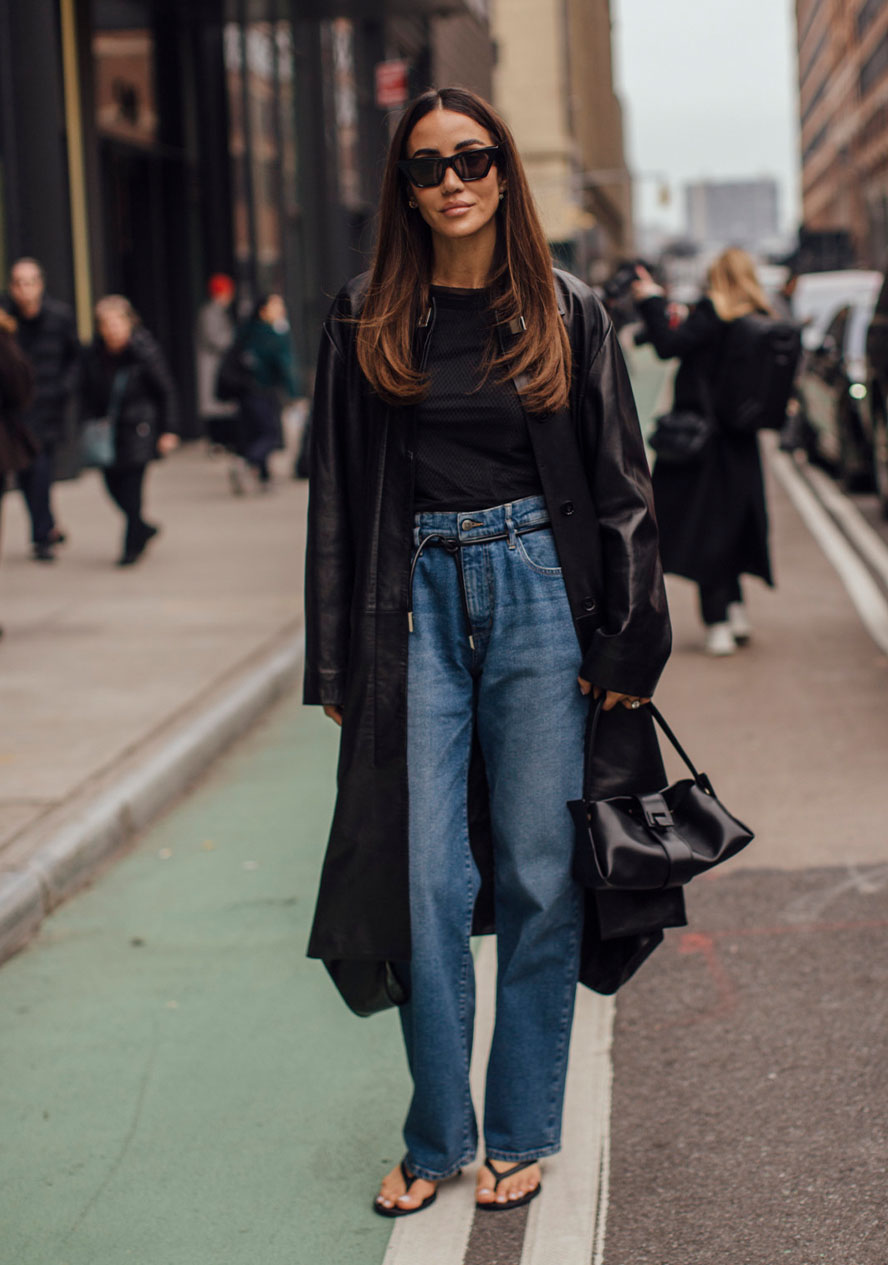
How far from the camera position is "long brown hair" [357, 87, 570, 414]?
2.95 metres

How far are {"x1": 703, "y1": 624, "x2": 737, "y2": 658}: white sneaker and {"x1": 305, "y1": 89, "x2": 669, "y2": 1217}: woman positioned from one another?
552cm

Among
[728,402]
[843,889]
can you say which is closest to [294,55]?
[728,402]

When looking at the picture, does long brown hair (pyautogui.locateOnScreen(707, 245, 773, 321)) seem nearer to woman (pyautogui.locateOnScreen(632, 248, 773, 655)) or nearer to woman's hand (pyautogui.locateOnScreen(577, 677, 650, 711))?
woman (pyautogui.locateOnScreen(632, 248, 773, 655))

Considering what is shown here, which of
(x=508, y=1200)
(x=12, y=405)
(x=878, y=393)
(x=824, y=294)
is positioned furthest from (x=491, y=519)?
(x=824, y=294)

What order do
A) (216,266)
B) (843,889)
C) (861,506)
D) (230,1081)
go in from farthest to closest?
(216,266) → (861,506) → (843,889) → (230,1081)

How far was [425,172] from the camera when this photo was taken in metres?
2.96

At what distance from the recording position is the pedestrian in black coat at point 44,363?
11797 millimetres

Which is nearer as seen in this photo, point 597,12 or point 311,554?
point 311,554

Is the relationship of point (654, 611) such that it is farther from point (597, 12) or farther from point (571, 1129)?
point (597, 12)

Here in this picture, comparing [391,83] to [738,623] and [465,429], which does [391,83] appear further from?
[465,429]

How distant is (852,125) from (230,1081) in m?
111

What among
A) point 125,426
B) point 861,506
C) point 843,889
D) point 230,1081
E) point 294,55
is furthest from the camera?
point 294,55

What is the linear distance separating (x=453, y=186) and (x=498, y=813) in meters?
1.12

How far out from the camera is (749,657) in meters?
8.59
